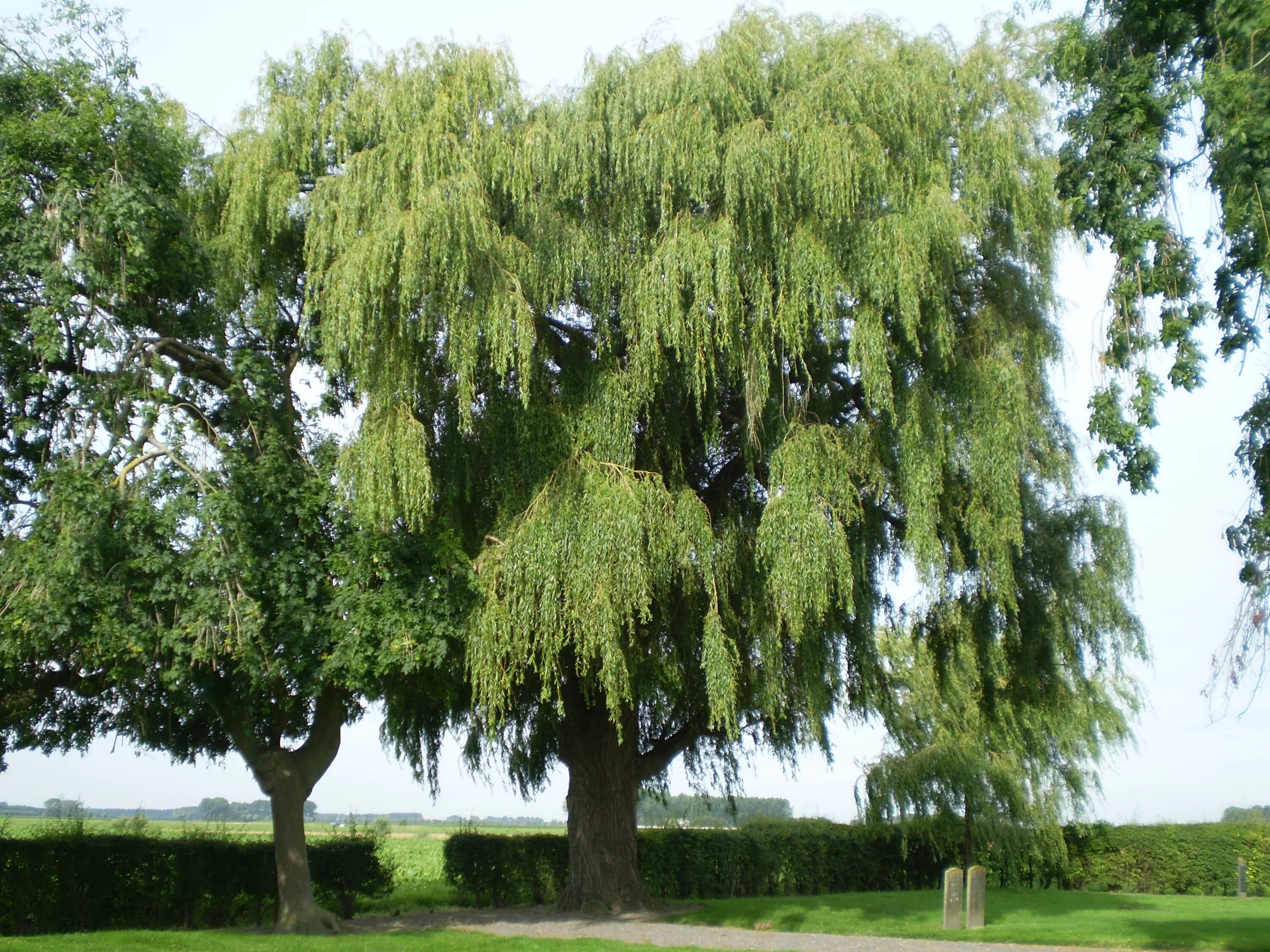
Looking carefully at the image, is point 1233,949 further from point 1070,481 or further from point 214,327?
point 214,327

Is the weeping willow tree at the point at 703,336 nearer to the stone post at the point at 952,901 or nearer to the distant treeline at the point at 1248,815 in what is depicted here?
the stone post at the point at 952,901

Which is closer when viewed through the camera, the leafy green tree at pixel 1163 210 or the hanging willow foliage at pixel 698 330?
the leafy green tree at pixel 1163 210

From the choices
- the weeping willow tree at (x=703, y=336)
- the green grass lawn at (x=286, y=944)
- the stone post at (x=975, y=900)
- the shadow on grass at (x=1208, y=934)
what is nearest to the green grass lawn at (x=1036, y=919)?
the shadow on grass at (x=1208, y=934)

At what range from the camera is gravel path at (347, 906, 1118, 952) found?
12680 millimetres

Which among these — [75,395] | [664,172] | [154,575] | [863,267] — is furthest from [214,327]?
[863,267]

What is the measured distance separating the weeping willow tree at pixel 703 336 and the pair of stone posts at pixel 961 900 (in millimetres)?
3355

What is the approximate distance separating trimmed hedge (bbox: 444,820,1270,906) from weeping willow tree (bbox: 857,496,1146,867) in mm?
988

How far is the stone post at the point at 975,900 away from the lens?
594 inches

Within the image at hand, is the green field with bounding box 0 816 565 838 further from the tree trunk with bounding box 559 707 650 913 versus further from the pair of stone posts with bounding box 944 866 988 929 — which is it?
the pair of stone posts with bounding box 944 866 988 929

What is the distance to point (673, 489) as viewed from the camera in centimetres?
1309

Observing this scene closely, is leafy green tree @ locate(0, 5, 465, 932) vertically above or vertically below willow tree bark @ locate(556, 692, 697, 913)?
above

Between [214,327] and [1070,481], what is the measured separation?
452 inches

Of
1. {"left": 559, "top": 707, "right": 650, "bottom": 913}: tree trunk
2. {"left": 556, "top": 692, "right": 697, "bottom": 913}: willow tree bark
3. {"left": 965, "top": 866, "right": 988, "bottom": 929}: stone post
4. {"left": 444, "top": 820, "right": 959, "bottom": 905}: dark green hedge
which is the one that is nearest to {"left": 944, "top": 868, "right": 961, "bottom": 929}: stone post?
{"left": 965, "top": 866, "right": 988, "bottom": 929}: stone post

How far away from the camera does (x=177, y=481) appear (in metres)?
11.8
